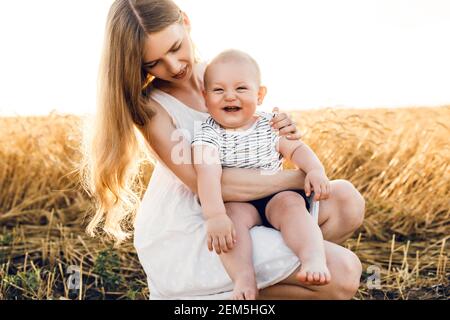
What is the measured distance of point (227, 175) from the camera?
6.98 ft

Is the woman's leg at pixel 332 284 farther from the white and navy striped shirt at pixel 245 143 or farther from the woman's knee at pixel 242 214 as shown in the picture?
the white and navy striped shirt at pixel 245 143

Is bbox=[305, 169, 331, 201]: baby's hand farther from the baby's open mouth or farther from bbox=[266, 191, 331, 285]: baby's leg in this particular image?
the baby's open mouth

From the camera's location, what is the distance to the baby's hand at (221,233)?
1971 mm

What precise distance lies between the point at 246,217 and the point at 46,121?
3.44 meters

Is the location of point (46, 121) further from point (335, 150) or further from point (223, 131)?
point (223, 131)

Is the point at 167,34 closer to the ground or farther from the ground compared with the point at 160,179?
farther from the ground

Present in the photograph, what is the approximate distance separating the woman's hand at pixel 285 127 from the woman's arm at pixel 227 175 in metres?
0.12

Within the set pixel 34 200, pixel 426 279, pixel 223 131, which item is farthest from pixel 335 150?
pixel 223 131

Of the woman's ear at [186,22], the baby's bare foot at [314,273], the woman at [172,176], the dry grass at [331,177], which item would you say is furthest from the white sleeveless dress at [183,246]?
the dry grass at [331,177]

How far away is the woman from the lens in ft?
6.95

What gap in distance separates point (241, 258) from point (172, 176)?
50 cm

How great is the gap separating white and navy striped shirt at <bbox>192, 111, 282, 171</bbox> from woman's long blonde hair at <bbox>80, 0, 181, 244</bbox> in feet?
0.85

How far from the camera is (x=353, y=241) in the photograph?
3.83 meters

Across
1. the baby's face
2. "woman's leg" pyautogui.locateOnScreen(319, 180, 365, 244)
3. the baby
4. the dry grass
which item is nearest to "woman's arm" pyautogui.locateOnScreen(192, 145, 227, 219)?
the baby
